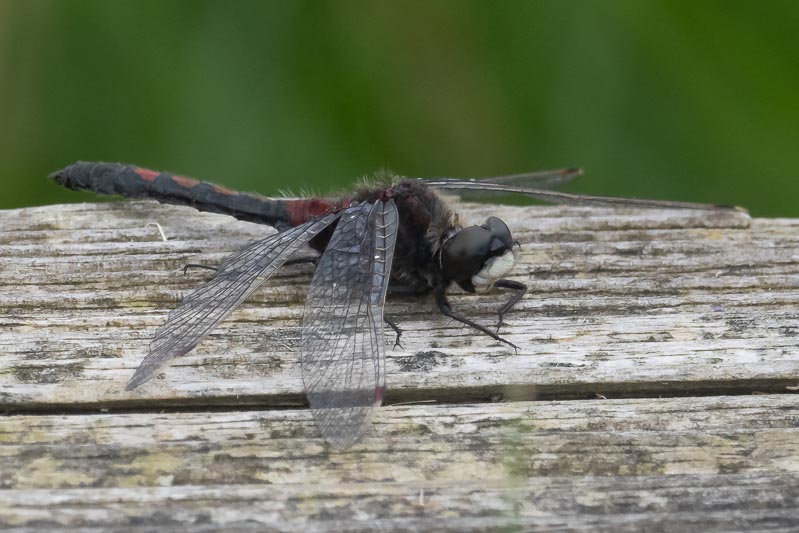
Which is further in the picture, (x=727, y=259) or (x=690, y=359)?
(x=727, y=259)

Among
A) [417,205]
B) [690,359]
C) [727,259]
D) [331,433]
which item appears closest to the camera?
[331,433]

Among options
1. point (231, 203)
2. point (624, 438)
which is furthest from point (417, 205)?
point (624, 438)

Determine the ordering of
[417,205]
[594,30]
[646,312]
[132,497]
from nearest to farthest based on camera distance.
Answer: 1. [132,497]
2. [646,312]
3. [417,205]
4. [594,30]

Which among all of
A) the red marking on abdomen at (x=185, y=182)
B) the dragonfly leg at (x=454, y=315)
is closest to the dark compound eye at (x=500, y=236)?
the dragonfly leg at (x=454, y=315)

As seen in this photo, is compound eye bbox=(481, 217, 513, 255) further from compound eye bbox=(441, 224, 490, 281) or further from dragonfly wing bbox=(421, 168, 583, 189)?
dragonfly wing bbox=(421, 168, 583, 189)

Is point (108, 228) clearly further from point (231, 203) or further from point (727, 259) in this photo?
point (727, 259)
